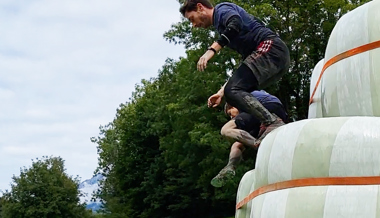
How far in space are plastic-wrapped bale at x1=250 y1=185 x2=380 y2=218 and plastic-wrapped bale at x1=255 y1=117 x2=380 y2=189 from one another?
0.30 feet

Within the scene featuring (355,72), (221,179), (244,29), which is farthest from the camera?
(221,179)

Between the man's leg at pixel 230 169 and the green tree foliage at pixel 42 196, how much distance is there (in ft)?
180

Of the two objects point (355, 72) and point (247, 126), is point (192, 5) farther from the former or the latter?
point (355, 72)

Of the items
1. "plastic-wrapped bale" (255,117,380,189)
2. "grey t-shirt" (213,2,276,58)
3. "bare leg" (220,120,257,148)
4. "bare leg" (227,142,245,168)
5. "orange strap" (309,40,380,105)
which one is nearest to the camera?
"plastic-wrapped bale" (255,117,380,189)

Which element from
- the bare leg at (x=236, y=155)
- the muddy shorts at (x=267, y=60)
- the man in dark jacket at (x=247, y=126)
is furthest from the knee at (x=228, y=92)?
the bare leg at (x=236, y=155)

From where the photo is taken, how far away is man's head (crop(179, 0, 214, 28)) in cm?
571

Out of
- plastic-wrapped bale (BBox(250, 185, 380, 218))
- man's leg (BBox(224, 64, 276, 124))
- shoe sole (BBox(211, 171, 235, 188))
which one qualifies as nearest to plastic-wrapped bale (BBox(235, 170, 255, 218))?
shoe sole (BBox(211, 171, 235, 188))

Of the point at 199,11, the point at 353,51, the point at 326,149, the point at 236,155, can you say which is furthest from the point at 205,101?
the point at 326,149

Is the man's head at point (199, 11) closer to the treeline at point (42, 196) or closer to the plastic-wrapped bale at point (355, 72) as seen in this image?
the plastic-wrapped bale at point (355, 72)

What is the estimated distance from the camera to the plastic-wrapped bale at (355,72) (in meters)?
4.57

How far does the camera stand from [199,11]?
18.8 feet

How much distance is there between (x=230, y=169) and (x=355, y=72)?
2108 mm

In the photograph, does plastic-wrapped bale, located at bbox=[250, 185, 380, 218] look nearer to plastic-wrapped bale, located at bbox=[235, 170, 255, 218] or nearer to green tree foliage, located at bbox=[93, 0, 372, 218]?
plastic-wrapped bale, located at bbox=[235, 170, 255, 218]

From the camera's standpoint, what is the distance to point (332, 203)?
372cm
